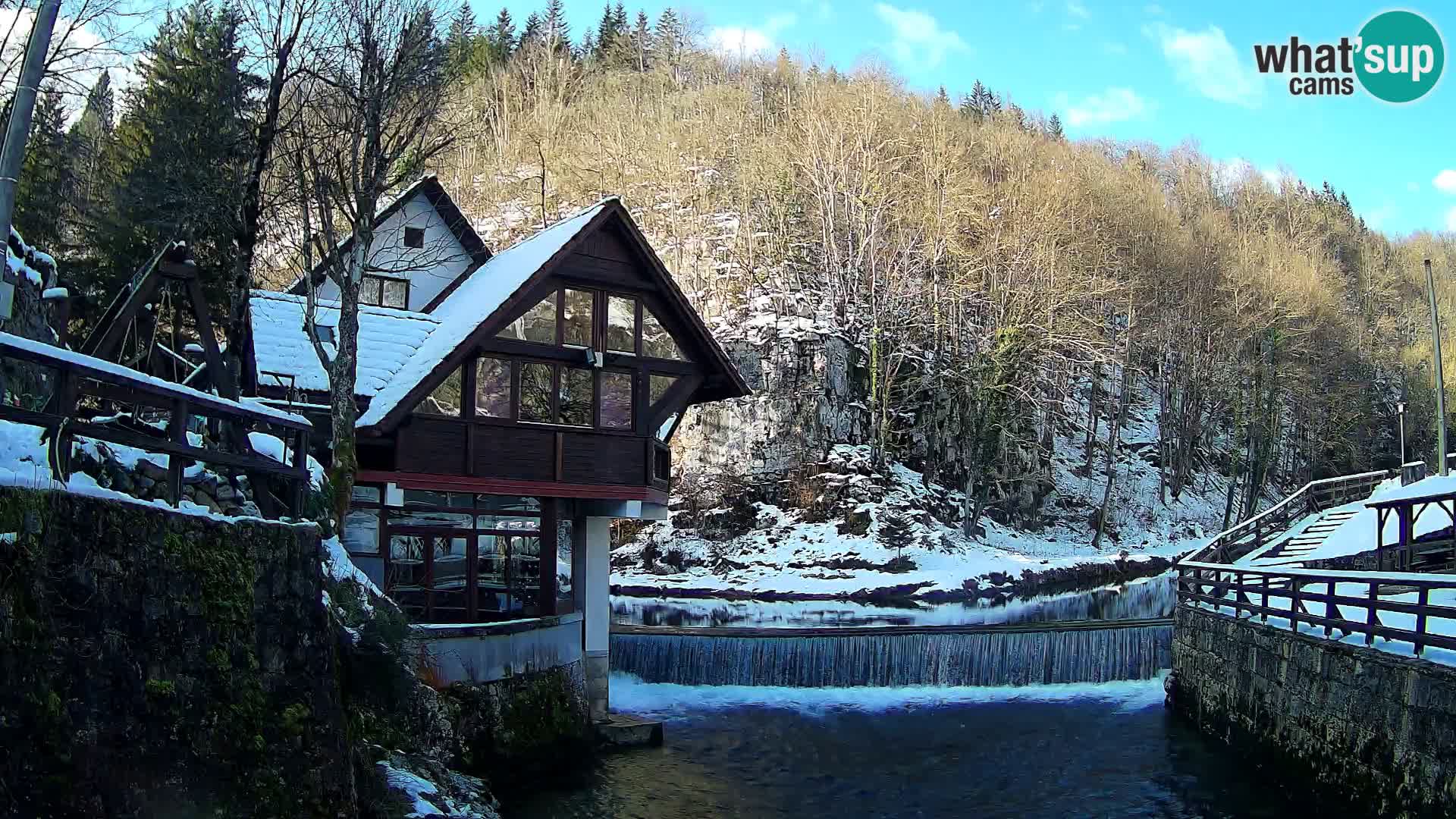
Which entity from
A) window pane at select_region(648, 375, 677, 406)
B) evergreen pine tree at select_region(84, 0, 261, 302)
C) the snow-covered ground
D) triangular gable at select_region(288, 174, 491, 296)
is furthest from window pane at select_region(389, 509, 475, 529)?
the snow-covered ground

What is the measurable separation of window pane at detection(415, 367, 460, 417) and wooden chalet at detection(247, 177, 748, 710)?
1.1 inches

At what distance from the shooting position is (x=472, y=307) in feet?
67.4

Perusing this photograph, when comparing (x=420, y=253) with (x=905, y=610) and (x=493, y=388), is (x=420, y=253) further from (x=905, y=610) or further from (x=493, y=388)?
(x=905, y=610)

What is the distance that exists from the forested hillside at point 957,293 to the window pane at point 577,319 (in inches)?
754

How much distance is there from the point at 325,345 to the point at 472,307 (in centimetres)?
317

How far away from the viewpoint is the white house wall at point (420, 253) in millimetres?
25828

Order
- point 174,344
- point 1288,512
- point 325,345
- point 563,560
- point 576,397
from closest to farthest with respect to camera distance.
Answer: point 576,397
point 325,345
point 174,344
point 563,560
point 1288,512

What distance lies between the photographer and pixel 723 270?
52.9m

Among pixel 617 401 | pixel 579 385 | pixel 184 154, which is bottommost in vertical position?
pixel 617 401

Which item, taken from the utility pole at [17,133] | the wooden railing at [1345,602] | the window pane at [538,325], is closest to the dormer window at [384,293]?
the window pane at [538,325]

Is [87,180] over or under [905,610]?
over

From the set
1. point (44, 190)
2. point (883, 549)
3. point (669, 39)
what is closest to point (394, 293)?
point (44, 190)

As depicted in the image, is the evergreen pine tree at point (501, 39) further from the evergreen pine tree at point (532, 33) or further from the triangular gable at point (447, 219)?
the triangular gable at point (447, 219)

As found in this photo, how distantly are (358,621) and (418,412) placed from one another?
23.0 ft
